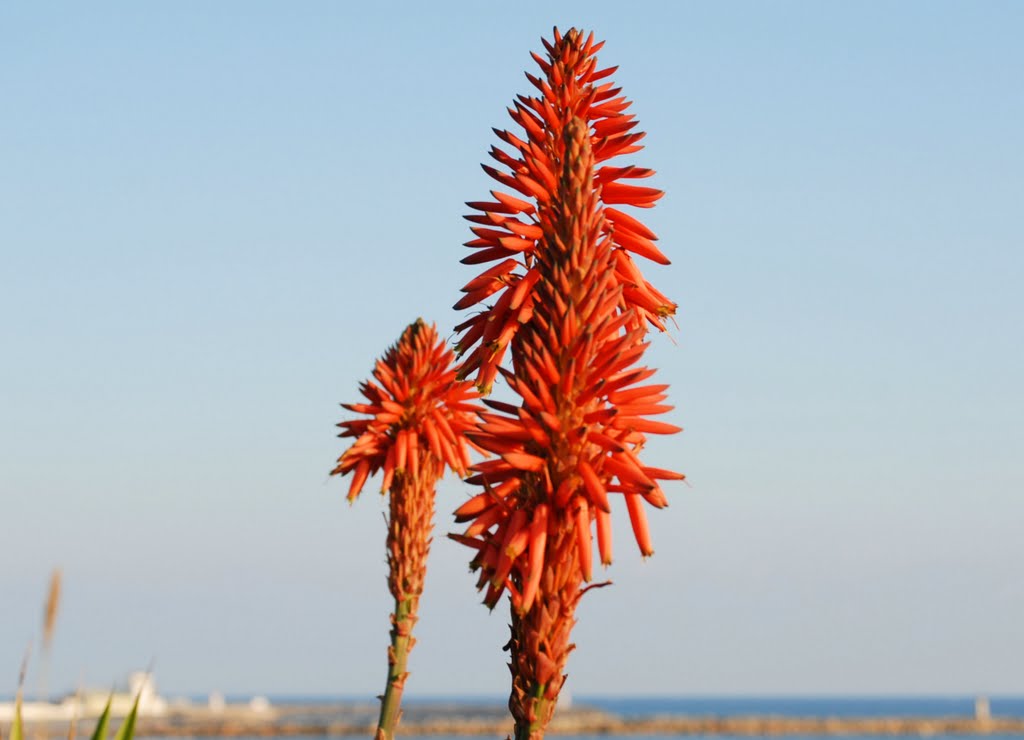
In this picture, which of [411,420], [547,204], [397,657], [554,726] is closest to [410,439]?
[411,420]

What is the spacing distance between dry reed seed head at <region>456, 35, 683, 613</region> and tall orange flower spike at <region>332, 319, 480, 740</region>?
18.9 ft

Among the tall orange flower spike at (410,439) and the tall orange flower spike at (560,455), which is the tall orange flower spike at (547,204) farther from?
the tall orange flower spike at (410,439)

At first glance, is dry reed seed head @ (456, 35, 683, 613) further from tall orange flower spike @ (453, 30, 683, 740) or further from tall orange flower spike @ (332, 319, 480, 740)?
tall orange flower spike @ (332, 319, 480, 740)

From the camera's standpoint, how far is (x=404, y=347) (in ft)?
45.1

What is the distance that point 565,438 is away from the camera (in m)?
6.48

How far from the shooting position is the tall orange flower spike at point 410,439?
12.4 m

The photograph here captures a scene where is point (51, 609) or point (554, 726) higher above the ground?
point (554, 726)

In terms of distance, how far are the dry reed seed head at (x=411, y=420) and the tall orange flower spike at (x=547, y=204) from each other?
495 centimetres

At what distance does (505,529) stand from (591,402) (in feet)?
2.33

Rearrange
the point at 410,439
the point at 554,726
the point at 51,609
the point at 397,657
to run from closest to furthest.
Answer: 1. the point at 51,609
2. the point at 397,657
3. the point at 410,439
4. the point at 554,726

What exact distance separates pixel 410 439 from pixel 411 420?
28cm

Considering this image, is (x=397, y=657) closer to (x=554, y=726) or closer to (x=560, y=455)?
(x=560, y=455)

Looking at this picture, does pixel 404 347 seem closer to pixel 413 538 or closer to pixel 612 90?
pixel 413 538

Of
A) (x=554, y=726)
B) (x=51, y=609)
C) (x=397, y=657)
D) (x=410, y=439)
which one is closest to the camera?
(x=51, y=609)
